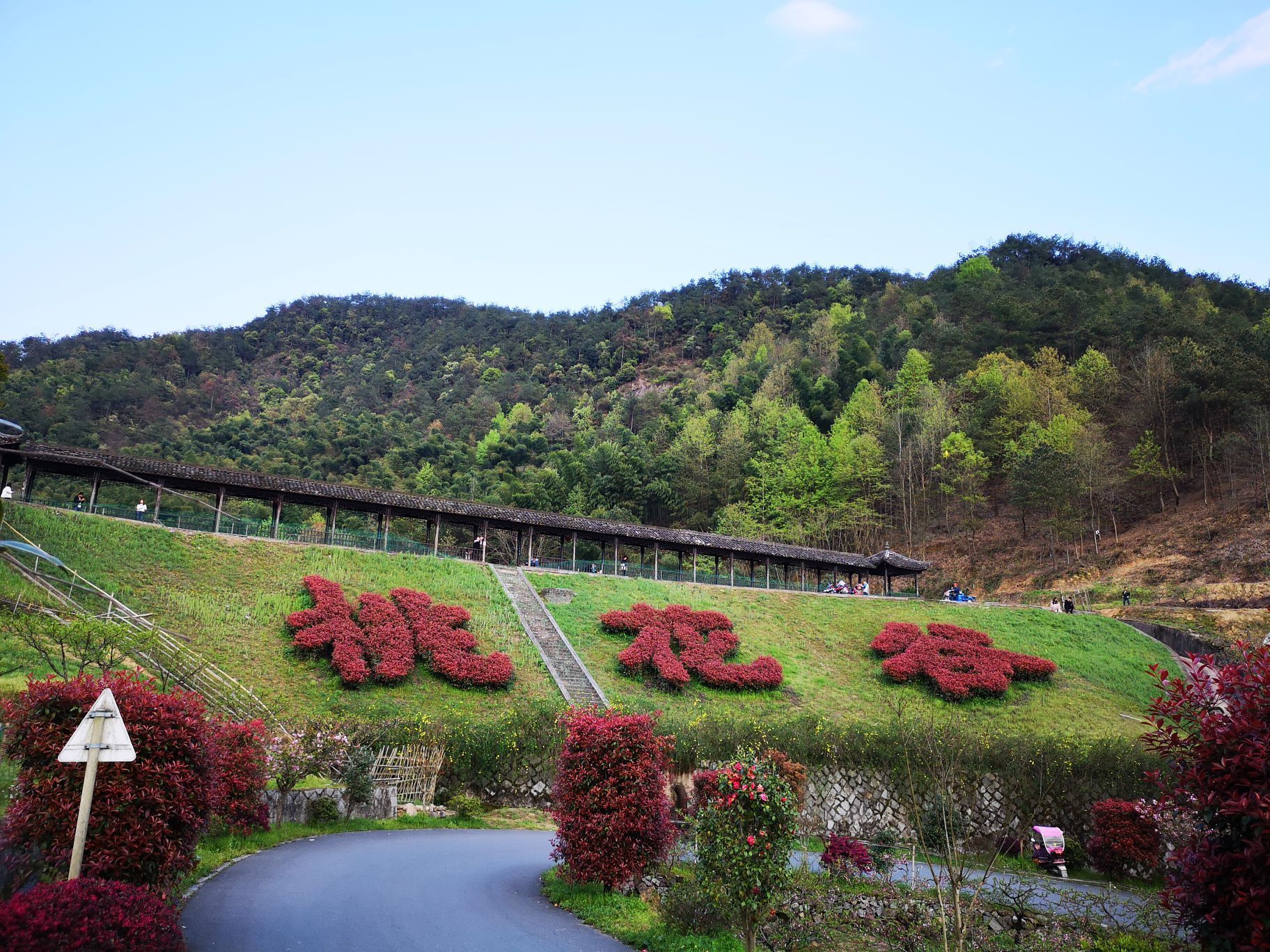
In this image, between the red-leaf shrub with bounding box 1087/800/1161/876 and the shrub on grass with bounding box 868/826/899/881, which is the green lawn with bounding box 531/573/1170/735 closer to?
the shrub on grass with bounding box 868/826/899/881

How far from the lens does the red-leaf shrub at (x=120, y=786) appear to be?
787cm

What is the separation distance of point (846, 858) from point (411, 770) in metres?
8.63

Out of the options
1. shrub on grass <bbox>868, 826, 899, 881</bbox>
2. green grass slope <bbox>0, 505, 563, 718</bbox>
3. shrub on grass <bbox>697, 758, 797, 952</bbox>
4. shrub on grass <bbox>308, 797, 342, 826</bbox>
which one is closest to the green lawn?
green grass slope <bbox>0, 505, 563, 718</bbox>

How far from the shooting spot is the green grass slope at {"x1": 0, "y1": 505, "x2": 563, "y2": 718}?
21.9 m

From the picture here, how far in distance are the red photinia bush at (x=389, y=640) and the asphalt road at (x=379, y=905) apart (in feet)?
34.4

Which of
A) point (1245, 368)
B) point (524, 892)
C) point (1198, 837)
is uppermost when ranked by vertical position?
point (1245, 368)

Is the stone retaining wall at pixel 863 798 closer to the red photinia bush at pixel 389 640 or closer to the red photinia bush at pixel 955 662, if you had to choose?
the red photinia bush at pixel 389 640

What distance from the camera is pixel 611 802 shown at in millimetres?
10969

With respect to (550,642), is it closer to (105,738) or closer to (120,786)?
(120,786)

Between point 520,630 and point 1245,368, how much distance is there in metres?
42.6

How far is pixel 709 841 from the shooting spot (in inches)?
362

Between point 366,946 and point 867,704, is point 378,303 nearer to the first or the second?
point 867,704

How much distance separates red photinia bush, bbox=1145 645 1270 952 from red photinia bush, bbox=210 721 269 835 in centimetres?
1079

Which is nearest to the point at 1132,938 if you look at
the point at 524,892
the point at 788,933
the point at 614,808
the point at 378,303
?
the point at 788,933
